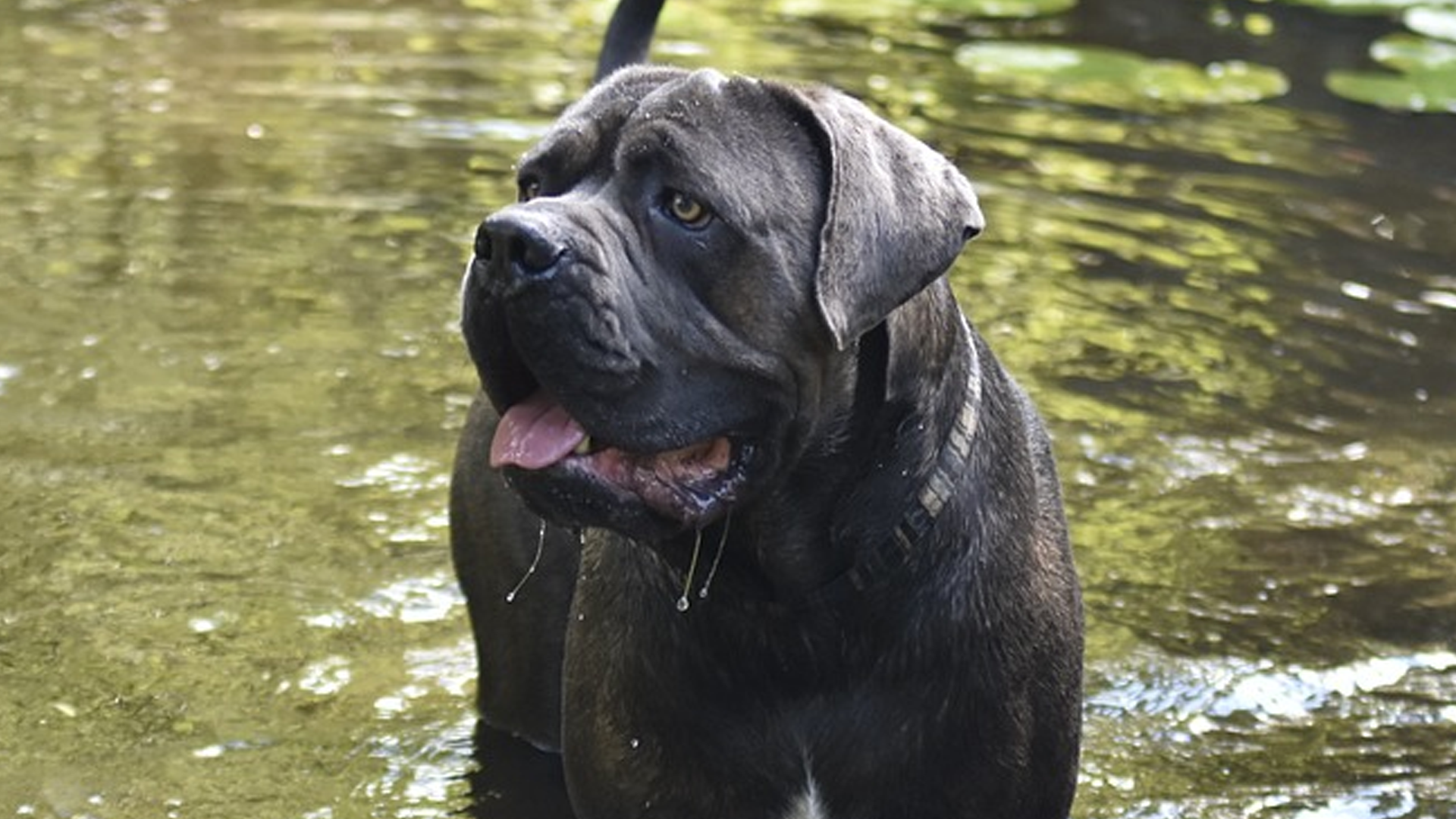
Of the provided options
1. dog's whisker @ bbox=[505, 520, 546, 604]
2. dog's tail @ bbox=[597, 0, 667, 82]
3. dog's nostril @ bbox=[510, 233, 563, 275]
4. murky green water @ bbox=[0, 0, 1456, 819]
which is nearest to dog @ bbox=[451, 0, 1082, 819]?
dog's nostril @ bbox=[510, 233, 563, 275]

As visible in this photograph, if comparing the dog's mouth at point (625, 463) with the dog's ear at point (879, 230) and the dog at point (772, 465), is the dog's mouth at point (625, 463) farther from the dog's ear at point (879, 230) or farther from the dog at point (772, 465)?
the dog's ear at point (879, 230)

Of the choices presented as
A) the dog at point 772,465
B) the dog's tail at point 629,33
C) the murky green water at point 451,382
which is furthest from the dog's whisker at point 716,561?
the dog's tail at point 629,33

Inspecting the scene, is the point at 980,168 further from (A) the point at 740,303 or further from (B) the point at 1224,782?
(A) the point at 740,303

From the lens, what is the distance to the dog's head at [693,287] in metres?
3.50

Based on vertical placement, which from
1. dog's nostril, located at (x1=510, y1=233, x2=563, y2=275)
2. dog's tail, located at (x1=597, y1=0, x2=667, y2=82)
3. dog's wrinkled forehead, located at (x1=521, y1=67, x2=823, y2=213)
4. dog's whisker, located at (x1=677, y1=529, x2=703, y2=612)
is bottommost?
dog's whisker, located at (x1=677, y1=529, x2=703, y2=612)

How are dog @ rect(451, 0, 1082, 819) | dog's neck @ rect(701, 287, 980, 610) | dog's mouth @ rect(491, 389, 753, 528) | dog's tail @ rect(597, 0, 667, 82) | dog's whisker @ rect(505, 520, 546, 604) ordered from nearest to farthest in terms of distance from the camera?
dog @ rect(451, 0, 1082, 819) → dog's mouth @ rect(491, 389, 753, 528) → dog's neck @ rect(701, 287, 980, 610) → dog's whisker @ rect(505, 520, 546, 604) → dog's tail @ rect(597, 0, 667, 82)

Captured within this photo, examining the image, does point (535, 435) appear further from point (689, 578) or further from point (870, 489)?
point (870, 489)

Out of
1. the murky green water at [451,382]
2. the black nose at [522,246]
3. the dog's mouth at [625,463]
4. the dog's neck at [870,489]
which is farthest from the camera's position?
the murky green water at [451,382]

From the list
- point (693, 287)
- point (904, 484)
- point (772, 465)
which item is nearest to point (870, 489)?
point (904, 484)

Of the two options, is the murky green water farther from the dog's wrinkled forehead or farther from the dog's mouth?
the dog's wrinkled forehead

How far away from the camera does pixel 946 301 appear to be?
395 centimetres

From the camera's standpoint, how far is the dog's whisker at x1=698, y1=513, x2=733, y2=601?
3.86 meters

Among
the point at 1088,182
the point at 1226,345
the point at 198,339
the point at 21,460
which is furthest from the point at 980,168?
the point at 21,460

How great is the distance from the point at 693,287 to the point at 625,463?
30cm
